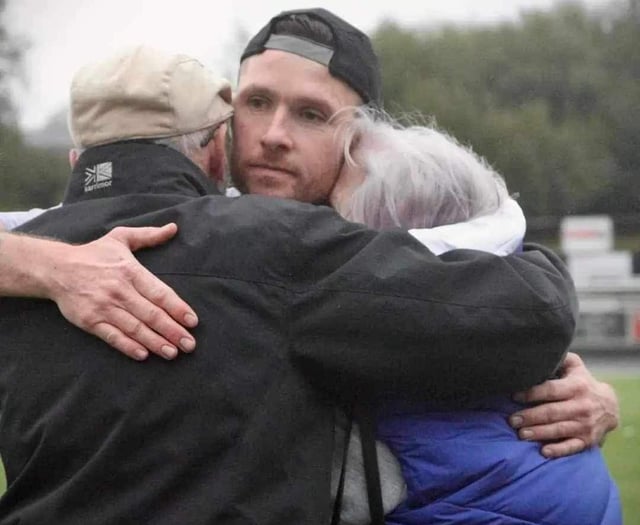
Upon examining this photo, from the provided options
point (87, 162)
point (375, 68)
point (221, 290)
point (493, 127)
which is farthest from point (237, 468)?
point (493, 127)

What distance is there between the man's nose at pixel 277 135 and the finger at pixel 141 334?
110cm

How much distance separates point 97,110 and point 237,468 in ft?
2.51

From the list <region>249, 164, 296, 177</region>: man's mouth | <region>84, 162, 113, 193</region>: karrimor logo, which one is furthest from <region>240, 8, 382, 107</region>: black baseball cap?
<region>84, 162, 113, 193</region>: karrimor logo

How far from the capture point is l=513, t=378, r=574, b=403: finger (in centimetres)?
232

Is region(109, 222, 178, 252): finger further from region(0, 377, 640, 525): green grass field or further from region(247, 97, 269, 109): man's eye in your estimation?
region(0, 377, 640, 525): green grass field

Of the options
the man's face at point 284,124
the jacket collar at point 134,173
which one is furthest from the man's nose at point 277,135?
the jacket collar at point 134,173

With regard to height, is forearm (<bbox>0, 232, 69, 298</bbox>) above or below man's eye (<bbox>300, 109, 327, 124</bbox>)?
below

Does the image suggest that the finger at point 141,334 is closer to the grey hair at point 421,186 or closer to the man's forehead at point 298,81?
the grey hair at point 421,186

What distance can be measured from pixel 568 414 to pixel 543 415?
10cm

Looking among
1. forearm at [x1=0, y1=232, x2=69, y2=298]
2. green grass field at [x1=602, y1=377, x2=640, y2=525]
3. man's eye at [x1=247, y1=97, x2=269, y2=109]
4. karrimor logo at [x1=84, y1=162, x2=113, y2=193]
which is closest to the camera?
forearm at [x1=0, y1=232, x2=69, y2=298]

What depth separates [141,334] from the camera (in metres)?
2.14

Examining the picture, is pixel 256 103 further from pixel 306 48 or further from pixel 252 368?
pixel 252 368

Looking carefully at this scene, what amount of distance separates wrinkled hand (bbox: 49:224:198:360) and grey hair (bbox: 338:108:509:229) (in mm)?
439

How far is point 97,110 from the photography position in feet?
7.89
